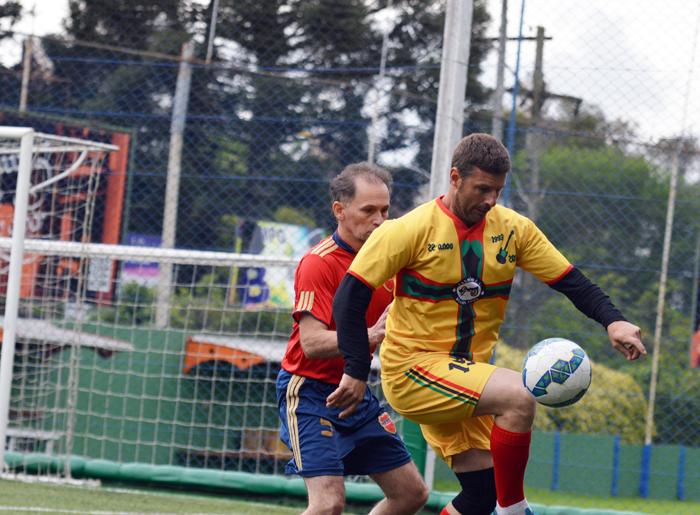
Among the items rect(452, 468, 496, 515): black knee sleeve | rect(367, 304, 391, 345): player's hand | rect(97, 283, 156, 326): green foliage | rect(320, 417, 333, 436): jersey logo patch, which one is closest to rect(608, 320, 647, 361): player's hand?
rect(452, 468, 496, 515): black knee sleeve

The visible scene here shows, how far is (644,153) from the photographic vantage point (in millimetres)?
5723

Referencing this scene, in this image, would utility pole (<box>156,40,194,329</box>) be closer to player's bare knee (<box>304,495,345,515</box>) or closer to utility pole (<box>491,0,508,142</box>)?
utility pole (<box>491,0,508,142</box>)

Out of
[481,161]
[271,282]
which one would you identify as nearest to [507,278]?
[481,161]

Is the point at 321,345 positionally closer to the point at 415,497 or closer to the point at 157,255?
the point at 415,497

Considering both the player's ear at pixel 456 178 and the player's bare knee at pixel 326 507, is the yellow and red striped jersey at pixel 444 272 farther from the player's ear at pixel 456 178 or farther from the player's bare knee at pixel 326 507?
the player's bare knee at pixel 326 507

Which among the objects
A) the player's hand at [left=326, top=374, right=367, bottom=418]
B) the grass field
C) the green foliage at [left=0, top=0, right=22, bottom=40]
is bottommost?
the grass field

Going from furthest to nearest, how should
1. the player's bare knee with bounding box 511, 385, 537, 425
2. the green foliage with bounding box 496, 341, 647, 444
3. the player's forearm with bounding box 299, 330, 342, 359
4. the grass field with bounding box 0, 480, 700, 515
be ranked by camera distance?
the green foliage with bounding box 496, 341, 647, 444, the grass field with bounding box 0, 480, 700, 515, the player's forearm with bounding box 299, 330, 342, 359, the player's bare knee with bounding box 511, 385, 537, 425

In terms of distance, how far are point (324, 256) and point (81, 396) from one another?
4.20 m

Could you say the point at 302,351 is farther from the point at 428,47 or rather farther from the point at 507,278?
the point at 428,47

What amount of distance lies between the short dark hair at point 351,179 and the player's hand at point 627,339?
1116mm

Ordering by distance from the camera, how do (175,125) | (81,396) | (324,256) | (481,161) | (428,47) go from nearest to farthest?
(481,161)
(324,256)
(81,396)
(175,125)
(428,47)

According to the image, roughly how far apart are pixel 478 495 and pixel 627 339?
0.87 m

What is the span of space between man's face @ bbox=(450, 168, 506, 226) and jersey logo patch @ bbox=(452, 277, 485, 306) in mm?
228

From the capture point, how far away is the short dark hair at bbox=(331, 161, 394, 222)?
9.85ft
